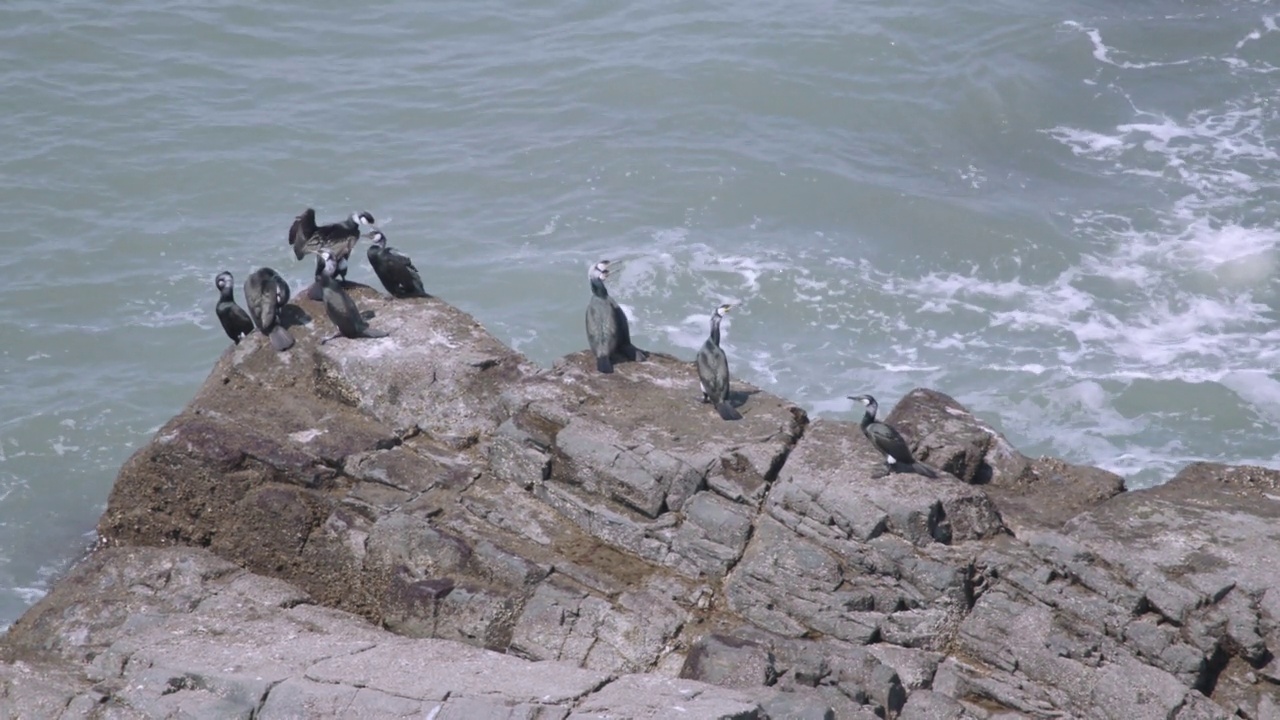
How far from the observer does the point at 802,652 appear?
1203 centimetres

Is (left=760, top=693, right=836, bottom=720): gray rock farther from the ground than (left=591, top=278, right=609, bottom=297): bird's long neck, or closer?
closer

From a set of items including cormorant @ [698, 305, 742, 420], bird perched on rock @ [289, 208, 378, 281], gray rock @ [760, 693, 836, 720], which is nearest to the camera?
gray rock @ [760, 693, 836, 720]

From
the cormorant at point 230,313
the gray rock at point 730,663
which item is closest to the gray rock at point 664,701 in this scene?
the gray rock at point 730,663

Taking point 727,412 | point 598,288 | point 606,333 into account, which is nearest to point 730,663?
point 727,412

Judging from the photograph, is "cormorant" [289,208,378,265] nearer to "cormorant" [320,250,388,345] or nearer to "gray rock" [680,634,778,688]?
"cormorant" [320,250,388,345]

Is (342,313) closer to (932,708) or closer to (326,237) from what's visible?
(326,237)

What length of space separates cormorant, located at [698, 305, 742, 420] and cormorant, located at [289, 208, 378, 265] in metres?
5.15

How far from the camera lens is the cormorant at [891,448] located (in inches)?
526

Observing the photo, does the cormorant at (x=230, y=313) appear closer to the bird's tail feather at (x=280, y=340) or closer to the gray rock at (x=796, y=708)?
the bird's tail feather at (x=280, y=340)

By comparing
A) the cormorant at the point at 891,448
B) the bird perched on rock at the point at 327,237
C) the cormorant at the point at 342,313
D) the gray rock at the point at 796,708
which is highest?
the bird perched on rock at the point at 327,237

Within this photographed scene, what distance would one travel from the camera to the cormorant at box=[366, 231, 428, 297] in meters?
16.7

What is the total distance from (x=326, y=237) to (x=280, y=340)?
191 cm

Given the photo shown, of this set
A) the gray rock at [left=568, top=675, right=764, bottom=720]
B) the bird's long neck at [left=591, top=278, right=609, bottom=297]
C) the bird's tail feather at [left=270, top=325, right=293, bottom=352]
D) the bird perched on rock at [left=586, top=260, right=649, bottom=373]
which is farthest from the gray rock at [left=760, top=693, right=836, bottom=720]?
the bird's tail feather at [left=270, top=325, right=293, bottom=352]

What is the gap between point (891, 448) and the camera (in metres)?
13.4
